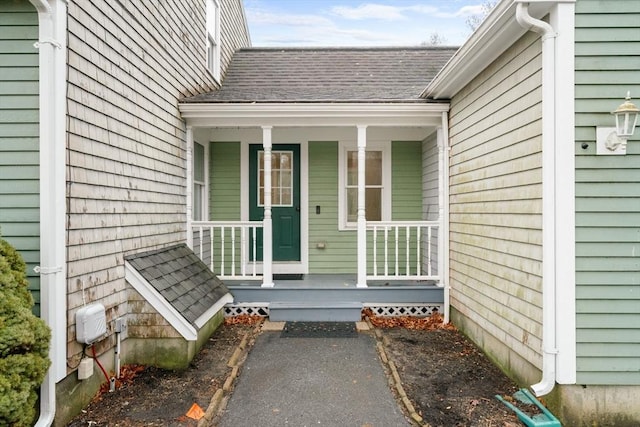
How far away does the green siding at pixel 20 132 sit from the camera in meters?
2.83

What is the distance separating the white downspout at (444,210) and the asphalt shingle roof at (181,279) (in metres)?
2.96

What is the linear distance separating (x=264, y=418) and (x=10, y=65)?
3.14 m

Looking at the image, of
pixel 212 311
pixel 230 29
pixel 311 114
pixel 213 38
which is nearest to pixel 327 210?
pixel 311 114

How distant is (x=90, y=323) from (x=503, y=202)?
144 inches

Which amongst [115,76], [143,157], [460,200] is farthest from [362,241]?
[115,76]

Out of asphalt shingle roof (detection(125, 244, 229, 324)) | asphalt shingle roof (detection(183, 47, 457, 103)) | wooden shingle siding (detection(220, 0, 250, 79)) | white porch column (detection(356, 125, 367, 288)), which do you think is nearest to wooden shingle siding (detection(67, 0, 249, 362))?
asphalt shingle roof (detection(125, 244, 229, 324))

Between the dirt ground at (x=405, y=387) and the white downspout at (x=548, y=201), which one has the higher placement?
the white downspout at (x=548, y=201)

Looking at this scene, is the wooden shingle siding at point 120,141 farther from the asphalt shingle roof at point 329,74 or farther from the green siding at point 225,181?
the green siding at point 225,181

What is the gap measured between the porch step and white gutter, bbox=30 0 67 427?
9.46 ft

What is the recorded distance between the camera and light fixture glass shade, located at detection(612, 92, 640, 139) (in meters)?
2.70

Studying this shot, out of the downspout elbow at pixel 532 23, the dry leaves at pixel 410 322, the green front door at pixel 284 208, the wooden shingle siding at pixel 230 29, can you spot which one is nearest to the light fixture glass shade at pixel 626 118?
the downspout elbow at pixel 532 23

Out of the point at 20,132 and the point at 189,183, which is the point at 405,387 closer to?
the point at 20,132

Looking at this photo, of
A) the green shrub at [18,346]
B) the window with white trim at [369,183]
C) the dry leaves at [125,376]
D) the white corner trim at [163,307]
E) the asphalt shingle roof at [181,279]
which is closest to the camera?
the green shrub at [18,346]

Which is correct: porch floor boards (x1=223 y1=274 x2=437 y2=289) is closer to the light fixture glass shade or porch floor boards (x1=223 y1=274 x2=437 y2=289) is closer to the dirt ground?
the dirt ground
